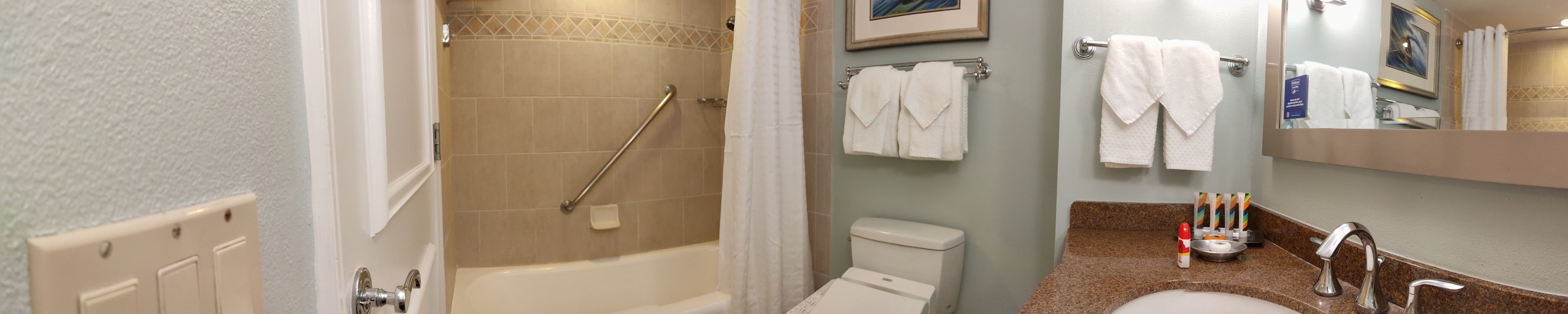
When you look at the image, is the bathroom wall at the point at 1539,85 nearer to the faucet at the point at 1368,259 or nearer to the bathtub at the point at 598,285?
the faucet at the point at 1368,259

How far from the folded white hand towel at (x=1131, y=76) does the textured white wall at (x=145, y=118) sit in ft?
5.29

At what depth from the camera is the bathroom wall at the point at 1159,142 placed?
1.51 metres

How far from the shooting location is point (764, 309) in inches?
82.0

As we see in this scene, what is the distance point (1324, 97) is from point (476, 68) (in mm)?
2513

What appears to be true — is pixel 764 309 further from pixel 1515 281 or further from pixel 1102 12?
pixel 1515 281

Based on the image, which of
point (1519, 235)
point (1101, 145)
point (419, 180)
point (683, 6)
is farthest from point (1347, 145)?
point (683, 6)

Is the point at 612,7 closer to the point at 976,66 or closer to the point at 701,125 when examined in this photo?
the point at 701,125

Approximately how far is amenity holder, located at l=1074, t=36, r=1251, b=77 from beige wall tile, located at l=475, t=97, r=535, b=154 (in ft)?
6.40

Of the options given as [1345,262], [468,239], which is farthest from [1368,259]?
[468,239]

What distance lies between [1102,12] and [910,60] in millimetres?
608

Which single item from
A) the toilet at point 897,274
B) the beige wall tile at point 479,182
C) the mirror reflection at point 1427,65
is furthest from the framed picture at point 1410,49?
the beige wall tile at point 479,182

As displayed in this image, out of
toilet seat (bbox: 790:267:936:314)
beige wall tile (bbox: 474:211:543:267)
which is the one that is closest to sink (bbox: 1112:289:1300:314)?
toilet seat (bbox: 790:267:936:314)

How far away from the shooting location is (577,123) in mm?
2492

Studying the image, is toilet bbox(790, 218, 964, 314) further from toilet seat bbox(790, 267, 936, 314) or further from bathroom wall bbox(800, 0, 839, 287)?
bathroom wall bbox(800, 0, 839, 287)
